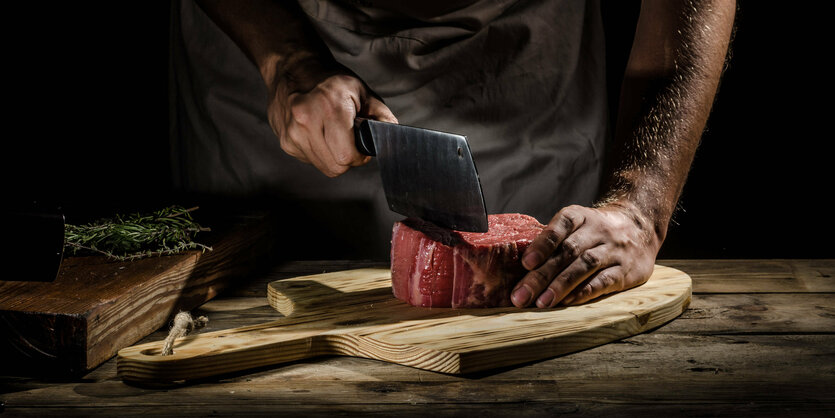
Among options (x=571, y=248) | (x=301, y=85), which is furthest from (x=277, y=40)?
(x=571, y=248)

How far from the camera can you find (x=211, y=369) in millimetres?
1633

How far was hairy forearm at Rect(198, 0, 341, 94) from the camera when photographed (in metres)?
2.43

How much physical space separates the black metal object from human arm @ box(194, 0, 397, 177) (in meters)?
0.79

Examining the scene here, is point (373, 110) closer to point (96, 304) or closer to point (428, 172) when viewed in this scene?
point (428, 172)

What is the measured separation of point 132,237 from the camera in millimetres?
2145

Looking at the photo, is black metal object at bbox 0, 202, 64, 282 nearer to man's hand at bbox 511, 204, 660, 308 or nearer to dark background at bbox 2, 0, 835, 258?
man's hand at bbox 511, 204, 660, 308

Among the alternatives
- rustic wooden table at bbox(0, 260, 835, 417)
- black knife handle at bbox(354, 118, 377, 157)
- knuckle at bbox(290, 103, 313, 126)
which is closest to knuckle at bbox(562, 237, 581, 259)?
rustic wooden table at bbox(0, 260, 835, 417)

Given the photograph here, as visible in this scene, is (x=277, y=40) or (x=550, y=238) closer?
(x=550, y=238)

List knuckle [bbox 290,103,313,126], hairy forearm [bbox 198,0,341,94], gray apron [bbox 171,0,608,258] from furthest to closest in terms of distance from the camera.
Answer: gray apron [bbox 171,0,608,258] → hairy forearm [bbox 198,0,341,94] → knuckle [bbox 290,103,313,126]

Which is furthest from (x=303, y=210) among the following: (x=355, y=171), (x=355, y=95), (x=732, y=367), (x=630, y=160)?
(x=732, y=367)

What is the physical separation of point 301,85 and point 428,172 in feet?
1.78

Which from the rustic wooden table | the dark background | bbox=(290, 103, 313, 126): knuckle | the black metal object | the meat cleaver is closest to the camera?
the rustic wooden table

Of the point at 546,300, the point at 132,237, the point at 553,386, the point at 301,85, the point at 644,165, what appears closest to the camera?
the point at 553,386

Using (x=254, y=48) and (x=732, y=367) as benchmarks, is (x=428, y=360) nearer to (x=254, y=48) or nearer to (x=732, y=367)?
(x=732, y=367)
